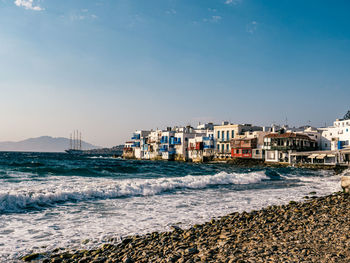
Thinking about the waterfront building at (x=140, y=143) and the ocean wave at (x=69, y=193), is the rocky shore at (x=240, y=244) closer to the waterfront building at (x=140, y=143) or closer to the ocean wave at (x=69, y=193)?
the ocean wave at (x=69, y=193)

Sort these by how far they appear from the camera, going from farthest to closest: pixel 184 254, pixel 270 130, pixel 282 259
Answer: pixel 270 130
pixel 184 254
pixel 282 259

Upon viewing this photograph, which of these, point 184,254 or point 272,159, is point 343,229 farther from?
point 272,159

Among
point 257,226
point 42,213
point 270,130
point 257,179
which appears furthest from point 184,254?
point 270,130

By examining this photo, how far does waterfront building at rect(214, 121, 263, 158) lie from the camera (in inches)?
2579

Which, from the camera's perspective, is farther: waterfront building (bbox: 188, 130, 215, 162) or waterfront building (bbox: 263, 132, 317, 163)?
waterfront building (bbox: 188, 130, 215, 162)

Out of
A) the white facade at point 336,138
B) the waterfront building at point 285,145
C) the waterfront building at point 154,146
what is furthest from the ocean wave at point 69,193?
the waterfront building at point 154,146

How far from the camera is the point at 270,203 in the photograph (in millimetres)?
12766

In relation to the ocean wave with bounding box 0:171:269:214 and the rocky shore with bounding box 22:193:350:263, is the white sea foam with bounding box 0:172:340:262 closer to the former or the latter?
the ocean wave with bounding box 0:171:269:214

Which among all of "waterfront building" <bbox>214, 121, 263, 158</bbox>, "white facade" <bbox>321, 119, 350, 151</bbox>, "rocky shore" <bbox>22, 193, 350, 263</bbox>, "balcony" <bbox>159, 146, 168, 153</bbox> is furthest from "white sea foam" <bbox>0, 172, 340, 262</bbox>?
"balcony" <bbox>159, 146, 168, 153</bbox>

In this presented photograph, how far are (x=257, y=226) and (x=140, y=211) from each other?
15.1ft

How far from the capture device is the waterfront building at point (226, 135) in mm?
65500

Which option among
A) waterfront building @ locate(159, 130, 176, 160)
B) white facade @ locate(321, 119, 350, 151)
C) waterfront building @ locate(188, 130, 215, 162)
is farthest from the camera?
waterfront building @ locate(159, 130, 176, 160)

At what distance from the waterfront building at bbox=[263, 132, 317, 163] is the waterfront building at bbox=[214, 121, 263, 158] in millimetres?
8729

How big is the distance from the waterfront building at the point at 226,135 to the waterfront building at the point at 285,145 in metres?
8.73
